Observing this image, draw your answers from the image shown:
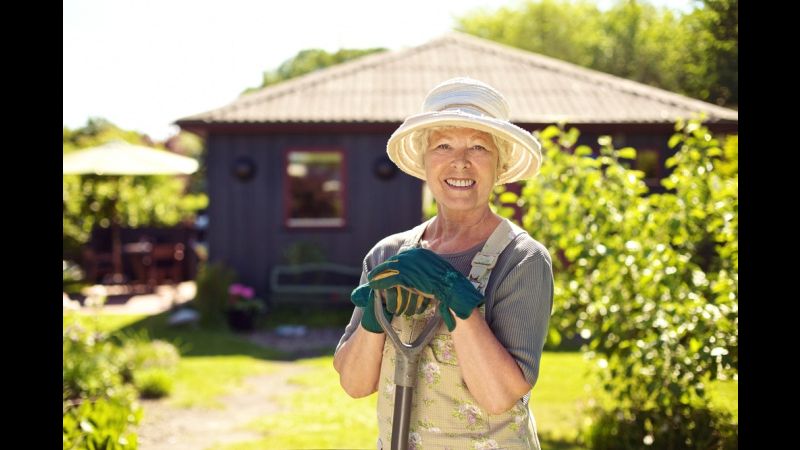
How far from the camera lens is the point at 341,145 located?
12.7m

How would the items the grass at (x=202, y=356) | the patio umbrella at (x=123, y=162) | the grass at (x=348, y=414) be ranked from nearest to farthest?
the grass at (x=348, y=414) → the grass at (x=202, y=356) → the patio umbrella at (x=123, y=162)

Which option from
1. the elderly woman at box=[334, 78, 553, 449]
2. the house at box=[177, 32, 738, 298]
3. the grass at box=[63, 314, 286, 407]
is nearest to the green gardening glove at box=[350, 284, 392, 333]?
the elderly woman at box=[334, 78, 553, 449]

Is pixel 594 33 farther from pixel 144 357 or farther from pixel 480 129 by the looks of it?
pixel 480 129

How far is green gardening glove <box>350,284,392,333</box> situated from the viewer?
2148mm

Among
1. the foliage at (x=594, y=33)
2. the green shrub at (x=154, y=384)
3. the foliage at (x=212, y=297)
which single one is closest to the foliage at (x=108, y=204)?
the foliage at (x=212, y=297)

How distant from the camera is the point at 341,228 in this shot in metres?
12.8

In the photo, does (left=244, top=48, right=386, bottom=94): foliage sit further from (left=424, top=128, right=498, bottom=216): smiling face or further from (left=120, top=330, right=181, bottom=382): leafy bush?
(left=424, top=128, right=498, bottom=216): smiling face

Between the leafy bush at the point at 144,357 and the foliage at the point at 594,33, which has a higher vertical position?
the foliage at the point at 594,33

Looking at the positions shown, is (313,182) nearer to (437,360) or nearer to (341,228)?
(341,228)

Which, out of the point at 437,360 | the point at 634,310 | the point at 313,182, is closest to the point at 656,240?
the point at 634,310

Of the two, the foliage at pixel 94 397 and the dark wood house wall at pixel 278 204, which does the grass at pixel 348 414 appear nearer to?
the foliage at pixel 94 397

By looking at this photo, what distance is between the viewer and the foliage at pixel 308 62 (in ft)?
141

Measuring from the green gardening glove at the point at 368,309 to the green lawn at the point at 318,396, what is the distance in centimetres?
329

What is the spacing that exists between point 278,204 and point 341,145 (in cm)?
146
